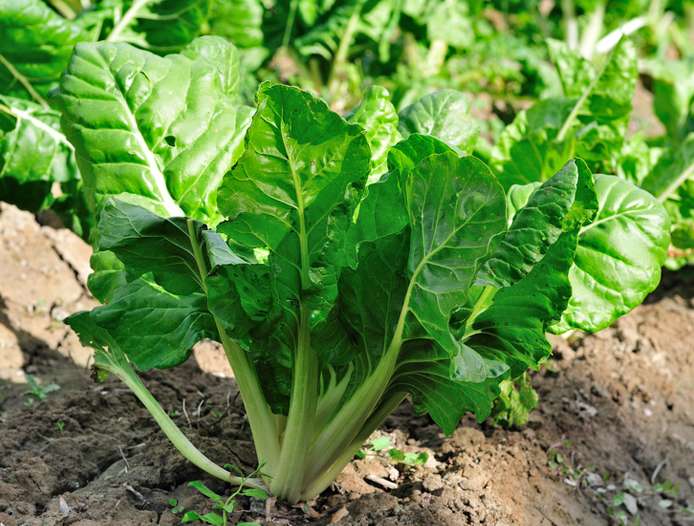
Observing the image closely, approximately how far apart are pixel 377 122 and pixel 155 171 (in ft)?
1.67

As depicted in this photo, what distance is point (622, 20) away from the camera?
6.43 metres

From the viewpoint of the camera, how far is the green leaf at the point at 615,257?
193cm

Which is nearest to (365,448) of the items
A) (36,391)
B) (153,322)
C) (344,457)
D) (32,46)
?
(344,457)

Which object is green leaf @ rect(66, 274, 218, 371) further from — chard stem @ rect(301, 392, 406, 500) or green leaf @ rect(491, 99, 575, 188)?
green leaf @ rect(491, 99, 575, 188)

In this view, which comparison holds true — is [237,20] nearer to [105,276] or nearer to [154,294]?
[105,276]

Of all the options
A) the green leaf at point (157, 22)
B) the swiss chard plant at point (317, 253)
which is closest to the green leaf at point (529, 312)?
the swiss chard plant at point (317, 253)

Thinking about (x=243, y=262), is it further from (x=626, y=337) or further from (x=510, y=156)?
(x=626, y=337)

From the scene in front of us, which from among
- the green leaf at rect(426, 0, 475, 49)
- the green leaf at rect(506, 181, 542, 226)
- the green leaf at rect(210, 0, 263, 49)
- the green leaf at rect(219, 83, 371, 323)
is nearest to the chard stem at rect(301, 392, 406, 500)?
the green leaf at rect(219, 83, 371, 323)

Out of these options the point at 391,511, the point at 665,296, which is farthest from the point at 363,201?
the point at 665,296

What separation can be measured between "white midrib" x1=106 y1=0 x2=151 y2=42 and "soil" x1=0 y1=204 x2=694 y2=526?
74 centimetres

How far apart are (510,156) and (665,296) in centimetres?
123

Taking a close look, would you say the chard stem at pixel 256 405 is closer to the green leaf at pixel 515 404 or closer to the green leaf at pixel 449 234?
the green leaf at pixel 449 234

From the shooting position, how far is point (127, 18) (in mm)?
3098

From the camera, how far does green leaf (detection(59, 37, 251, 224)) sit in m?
1.88
